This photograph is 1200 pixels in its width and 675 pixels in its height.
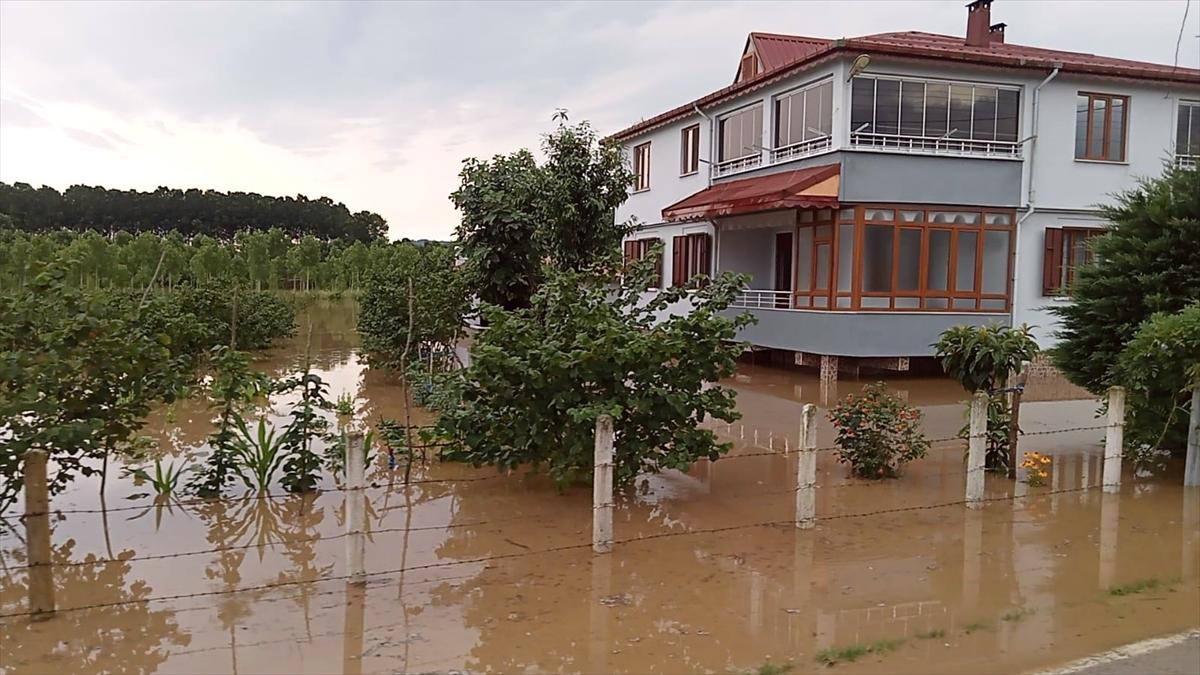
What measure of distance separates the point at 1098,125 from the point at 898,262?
6127mm

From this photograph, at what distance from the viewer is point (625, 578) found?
22.2 feet

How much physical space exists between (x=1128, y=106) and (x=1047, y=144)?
245 cm

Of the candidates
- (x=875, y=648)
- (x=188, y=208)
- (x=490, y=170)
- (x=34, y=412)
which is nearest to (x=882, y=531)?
(x=875, y=648)

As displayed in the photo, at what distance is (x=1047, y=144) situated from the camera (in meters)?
19.5

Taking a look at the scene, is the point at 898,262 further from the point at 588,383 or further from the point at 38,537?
the point at 38,537

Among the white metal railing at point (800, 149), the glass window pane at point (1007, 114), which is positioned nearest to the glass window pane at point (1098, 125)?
the glass window pane at point (1007, 114)

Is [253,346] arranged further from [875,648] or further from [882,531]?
[875,648]

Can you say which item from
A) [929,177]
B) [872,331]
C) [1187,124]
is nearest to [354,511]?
[872,331]

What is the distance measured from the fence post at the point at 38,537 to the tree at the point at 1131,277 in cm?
1042

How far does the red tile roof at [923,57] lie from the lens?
1797 centimetres

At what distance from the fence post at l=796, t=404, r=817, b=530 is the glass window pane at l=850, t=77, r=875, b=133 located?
11937 millimetres

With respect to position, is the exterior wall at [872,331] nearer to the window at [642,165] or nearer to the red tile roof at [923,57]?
the red tile roof at [923,57]

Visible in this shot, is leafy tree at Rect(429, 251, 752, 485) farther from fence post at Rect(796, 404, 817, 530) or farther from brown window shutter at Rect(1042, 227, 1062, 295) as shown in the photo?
brown window shutter at Rect(1042, 227, 1062, 295)

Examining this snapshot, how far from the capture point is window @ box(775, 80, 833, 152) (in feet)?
61.5
